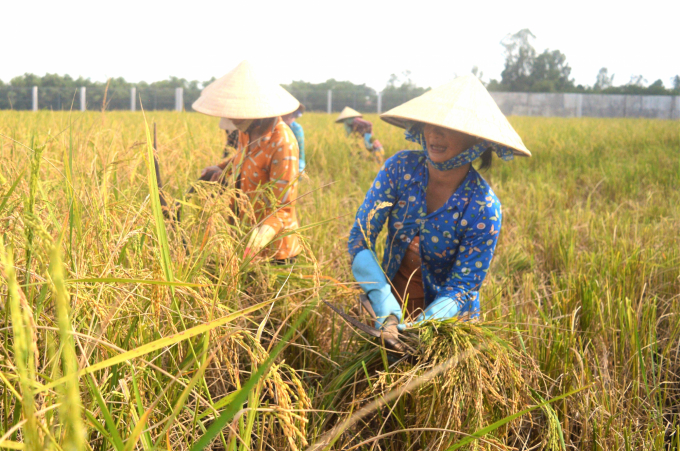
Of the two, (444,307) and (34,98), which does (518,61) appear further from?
(444,307)

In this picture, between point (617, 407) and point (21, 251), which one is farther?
point (617, 407)

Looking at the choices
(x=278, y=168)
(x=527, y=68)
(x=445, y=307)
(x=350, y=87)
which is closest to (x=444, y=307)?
(x=445, y=307)

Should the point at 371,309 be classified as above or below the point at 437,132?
below

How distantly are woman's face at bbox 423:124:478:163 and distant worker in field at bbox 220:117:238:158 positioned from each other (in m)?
1.28

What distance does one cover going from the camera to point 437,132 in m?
1.64

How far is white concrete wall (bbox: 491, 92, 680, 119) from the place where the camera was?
→ 35.5m

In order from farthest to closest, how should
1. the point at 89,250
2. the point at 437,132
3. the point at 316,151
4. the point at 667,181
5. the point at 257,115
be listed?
the point at 316,151 → the point at 667,181 → the point at 257,115 → the point at 437,132 → the point at 89,250

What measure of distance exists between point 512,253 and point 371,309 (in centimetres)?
176

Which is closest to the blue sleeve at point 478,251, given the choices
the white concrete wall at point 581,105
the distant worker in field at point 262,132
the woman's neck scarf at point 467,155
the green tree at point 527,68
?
the woman's neck scarf at point 467,155

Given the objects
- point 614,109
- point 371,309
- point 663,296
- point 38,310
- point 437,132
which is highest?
point 614,109

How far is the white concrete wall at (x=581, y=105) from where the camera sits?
3550cm

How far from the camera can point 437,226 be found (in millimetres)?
1730

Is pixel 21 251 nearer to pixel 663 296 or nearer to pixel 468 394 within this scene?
pixel 468 394

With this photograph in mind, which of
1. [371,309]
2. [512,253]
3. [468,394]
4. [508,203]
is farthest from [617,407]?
[508,203]
